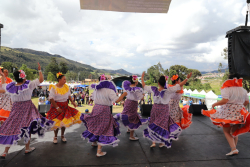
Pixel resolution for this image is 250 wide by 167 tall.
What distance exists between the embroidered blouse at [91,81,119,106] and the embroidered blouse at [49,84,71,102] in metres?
0.87

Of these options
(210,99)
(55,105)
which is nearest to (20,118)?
(55,105)

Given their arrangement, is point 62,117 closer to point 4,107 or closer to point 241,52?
point 4,107

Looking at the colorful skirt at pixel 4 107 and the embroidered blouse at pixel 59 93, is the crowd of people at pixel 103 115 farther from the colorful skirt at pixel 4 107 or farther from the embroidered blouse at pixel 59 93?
the colorful skirt at pixel 4 107

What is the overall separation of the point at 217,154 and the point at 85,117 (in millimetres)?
2673

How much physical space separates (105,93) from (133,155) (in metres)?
1.29

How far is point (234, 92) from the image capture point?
284cm

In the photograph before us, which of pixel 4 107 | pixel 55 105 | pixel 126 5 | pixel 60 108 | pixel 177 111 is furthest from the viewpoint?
pixel 126 5

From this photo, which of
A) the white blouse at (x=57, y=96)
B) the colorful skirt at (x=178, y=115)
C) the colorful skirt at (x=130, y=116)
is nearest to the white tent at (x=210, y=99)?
the colorful skirt at (x=178, y=115)

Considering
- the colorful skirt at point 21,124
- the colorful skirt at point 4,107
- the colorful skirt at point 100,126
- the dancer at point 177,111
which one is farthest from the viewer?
the dancer at point 177,111

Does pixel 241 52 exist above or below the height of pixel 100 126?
above

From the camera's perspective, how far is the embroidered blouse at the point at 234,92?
2.84 metres

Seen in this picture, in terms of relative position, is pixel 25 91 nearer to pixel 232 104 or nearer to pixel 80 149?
pixel 80 149

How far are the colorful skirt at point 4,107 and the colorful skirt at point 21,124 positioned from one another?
3.65 ft

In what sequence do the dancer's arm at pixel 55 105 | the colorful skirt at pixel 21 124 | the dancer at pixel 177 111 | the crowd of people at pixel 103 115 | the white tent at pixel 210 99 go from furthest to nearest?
1. the white tent at pixel 210 99
2. the dancer at pixel 177 111
3. the dancer's arm at pixel 55 105
4. the crowd of people at pixel 103 115
5. the colorful skirt at pixel 21 124
